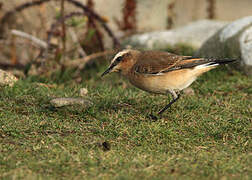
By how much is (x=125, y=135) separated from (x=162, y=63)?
128 centimetres

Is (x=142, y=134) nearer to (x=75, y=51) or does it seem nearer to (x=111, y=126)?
(x=111, y=126)

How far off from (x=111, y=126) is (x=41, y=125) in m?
0.86

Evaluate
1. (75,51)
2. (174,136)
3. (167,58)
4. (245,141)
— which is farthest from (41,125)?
(75,51)

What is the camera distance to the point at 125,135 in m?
4.93

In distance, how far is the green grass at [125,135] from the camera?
387 centimetres

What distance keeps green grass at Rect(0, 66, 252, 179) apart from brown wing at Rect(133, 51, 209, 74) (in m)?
0.59

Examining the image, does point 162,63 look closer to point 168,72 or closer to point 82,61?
point 168,72

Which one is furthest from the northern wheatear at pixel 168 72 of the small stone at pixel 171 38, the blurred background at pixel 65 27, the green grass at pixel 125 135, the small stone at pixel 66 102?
the small stone at pixel 171 38

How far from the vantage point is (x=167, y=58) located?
225 inches

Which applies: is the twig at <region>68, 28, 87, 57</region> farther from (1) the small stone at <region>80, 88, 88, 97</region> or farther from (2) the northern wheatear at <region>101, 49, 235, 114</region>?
(2) the northern wheatear at <region>101, 49, 235, 114</region>

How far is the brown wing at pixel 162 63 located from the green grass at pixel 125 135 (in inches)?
23.2

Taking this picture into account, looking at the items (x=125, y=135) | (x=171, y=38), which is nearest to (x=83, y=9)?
(x=171, y=38)

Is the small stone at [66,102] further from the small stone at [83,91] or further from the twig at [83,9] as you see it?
the twig at [83,9]

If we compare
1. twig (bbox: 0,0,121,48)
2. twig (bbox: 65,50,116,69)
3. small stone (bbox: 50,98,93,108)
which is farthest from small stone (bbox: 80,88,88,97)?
twig (bbox: 0,0,121,48)
